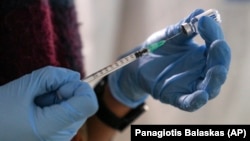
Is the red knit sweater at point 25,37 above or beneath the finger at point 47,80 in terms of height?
above

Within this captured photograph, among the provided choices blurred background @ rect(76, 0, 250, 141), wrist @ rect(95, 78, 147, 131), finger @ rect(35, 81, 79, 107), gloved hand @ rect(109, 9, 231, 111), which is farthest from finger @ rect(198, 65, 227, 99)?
blurred background @ rect(76, 0, 250, 141)

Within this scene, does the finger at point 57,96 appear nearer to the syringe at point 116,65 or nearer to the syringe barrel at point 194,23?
the syringe at point 116,65

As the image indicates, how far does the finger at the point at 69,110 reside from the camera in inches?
21.6

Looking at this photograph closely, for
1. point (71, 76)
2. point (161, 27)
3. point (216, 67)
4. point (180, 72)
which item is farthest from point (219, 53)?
point (161, 27)

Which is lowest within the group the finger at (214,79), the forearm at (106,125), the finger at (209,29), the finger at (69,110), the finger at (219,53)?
the forearm at (106,125)

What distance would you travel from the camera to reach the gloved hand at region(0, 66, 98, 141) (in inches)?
21.6

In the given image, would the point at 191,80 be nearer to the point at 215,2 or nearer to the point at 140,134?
the point at 140,134

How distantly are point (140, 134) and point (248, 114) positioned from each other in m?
0.43

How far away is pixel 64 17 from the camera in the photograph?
2.37ft

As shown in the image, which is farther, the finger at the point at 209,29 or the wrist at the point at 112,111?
the wrist at the point at 112,111

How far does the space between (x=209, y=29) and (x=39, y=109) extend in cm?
32

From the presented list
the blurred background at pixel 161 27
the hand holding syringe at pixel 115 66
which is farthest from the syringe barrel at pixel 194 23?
the blurred background at pixel 161 27
